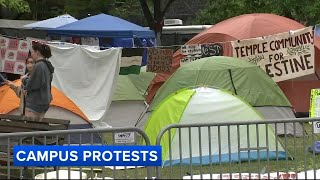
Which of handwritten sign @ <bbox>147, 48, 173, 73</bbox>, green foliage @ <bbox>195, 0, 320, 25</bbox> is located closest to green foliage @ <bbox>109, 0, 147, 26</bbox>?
green foliage @ <bbox>195, 0, 320, 25</bbox>

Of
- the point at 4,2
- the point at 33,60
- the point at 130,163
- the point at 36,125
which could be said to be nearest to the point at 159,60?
the point at 4,2

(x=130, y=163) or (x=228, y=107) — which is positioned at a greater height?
(x=228, y=107)

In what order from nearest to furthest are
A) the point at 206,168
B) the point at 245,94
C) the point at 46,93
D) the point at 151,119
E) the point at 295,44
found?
the point at 206,168 < the point at 46,93 < the point at 151,119 < the point at 245,94 < the point at 295,44

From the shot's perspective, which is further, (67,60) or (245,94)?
(67,60)

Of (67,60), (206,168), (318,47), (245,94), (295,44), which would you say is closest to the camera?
(206,168)

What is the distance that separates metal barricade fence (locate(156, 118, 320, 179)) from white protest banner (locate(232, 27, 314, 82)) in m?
5.24

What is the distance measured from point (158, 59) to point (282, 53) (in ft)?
8.62

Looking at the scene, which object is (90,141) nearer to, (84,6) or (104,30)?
(104,30)

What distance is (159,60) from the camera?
52.4 feet

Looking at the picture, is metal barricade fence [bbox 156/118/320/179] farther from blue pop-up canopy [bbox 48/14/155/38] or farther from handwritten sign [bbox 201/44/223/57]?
blue pop-up canopy [bbox 48/14/155/38]

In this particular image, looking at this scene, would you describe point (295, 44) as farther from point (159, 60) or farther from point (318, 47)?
point (159, 60)

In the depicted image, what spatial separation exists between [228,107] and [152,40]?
9.14 m

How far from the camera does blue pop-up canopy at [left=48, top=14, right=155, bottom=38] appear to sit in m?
18.1

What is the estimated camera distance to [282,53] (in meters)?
16.1
